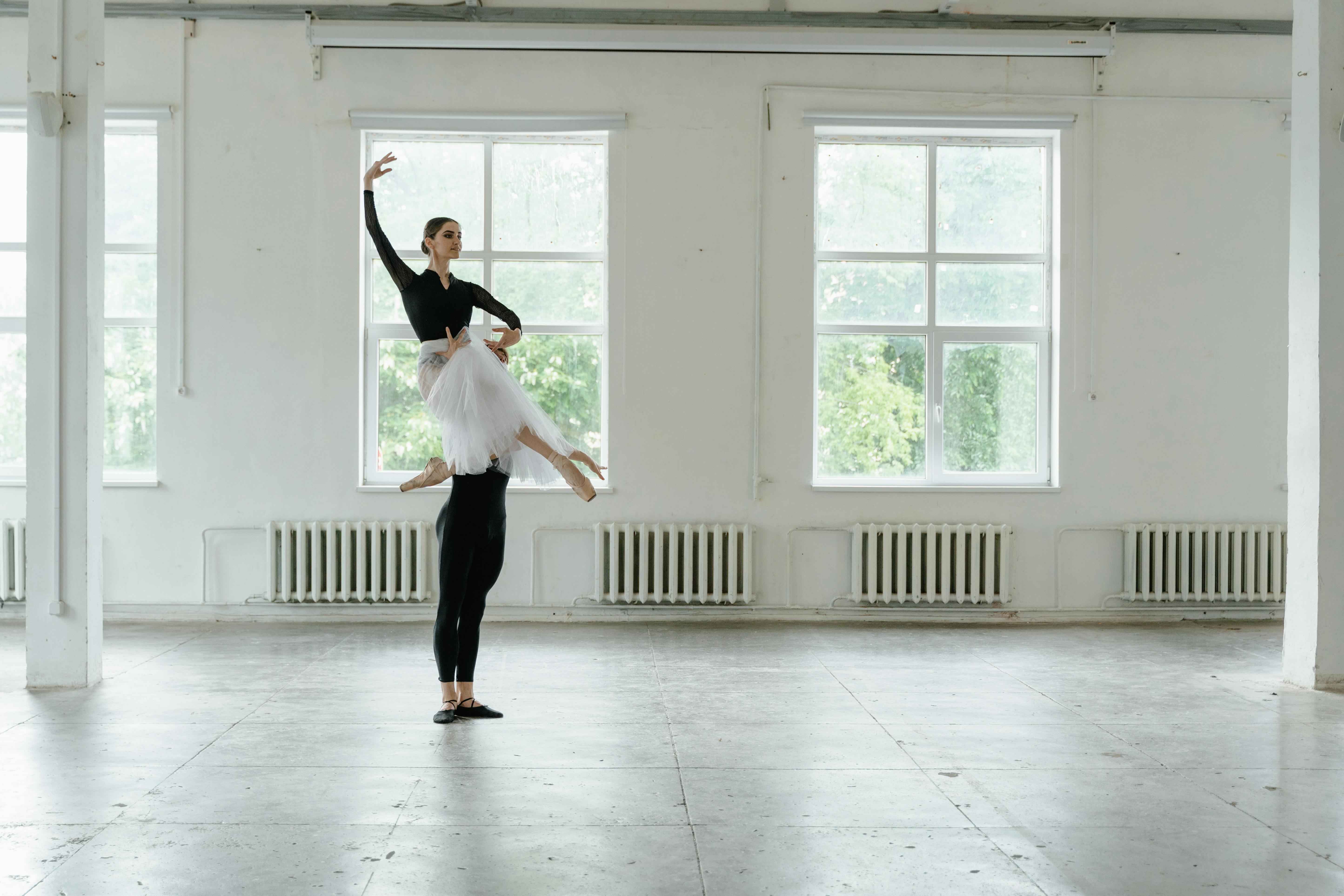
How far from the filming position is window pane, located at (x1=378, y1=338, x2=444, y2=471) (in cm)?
686

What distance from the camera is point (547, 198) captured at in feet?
22.6

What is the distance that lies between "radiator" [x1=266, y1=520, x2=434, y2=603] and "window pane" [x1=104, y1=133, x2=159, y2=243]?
2039mm

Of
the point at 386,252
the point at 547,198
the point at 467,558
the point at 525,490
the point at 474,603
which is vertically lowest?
the point at 474,603

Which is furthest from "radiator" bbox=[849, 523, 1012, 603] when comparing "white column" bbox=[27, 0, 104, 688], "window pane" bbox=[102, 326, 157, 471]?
"window pane" bbox=[102, 326, 157, 471]

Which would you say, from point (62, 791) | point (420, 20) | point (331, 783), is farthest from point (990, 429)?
point (62, 791)

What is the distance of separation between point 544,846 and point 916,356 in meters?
5.00

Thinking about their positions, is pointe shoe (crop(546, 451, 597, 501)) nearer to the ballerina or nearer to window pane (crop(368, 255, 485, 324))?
the ballerina

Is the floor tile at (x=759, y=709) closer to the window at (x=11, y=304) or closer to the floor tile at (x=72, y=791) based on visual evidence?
the floor tile at (x=72, y=791)

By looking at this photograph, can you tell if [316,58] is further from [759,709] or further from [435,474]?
[759,709]

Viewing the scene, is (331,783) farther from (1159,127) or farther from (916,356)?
(1159,127)

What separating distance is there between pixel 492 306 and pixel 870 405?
338cm

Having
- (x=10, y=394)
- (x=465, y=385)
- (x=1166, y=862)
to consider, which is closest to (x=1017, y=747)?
(x=1166, y=862)

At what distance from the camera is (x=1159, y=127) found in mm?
6875

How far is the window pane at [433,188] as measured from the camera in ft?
22.5
